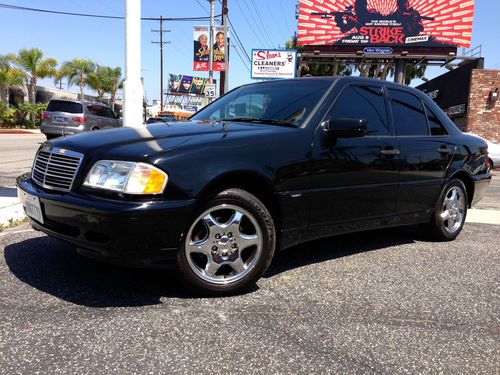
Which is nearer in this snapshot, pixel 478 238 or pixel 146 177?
pixel 146 177

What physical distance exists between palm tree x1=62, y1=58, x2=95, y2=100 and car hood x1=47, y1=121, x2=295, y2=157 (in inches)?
1952

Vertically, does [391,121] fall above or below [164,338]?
above

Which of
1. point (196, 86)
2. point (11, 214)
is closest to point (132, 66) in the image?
point (11, 214)

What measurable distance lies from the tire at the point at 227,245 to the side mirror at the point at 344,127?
0.88 metres

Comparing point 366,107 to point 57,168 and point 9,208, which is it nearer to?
point 57,168

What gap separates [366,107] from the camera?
4.36 meters

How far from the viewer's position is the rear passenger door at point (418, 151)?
4.53m

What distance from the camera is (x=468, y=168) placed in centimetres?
540

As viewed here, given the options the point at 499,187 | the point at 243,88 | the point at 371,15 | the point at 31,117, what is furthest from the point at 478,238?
the point at 31,117

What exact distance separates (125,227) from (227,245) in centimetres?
76

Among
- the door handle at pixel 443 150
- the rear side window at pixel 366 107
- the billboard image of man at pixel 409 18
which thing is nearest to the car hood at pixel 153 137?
the rear side window at pixel 366 107

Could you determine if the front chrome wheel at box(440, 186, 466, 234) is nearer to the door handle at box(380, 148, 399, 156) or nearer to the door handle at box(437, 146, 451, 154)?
the door handle at box(437, 146, 451, 154)

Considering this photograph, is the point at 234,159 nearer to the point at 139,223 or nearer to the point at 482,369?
the point at 139,223

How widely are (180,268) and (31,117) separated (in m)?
37.5
